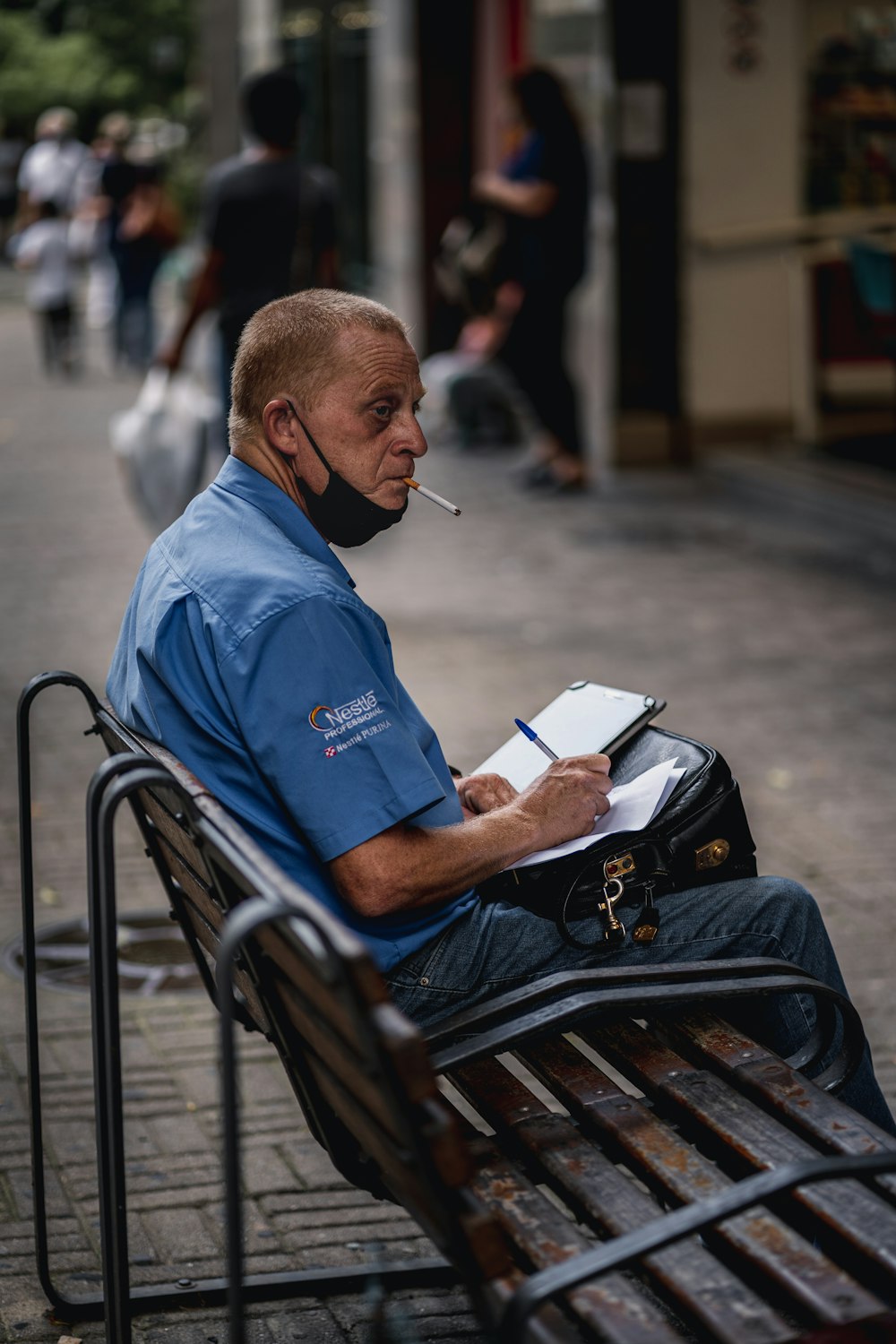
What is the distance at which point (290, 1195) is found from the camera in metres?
3.77

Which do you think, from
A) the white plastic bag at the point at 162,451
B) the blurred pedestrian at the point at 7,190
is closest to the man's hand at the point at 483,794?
the white plastic bag at the point at 162,451

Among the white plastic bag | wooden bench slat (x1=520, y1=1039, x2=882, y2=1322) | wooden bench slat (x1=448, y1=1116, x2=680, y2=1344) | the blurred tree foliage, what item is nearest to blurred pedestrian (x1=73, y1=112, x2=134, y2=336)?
the white plastic bag

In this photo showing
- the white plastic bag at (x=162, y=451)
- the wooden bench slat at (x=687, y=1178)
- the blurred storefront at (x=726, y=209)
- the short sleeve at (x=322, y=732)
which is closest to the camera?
the wooden bench slat at (x=687, y=1178)

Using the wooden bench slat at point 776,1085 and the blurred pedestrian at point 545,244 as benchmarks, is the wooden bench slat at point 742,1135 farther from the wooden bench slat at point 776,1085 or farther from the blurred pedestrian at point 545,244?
the blurred pedestrian at point 545,244

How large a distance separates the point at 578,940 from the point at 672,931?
156 millimetres

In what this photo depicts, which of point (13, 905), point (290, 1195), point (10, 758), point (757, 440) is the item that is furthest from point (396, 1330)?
point (757, 440)

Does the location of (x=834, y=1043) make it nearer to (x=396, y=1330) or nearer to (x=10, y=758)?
(x=396, y=1330)

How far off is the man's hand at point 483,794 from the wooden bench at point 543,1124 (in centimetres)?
47

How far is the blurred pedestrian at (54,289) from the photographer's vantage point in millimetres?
18641

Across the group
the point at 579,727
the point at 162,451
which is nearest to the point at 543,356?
the point at 162,451

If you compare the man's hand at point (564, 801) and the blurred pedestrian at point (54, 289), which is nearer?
the man's hand at point (564, 801)

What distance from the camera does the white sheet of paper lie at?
9.84 ft

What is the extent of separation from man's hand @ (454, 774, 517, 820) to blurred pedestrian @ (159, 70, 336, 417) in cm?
480

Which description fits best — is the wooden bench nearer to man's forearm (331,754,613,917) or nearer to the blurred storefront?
man's forearm (331,754,613,917)
